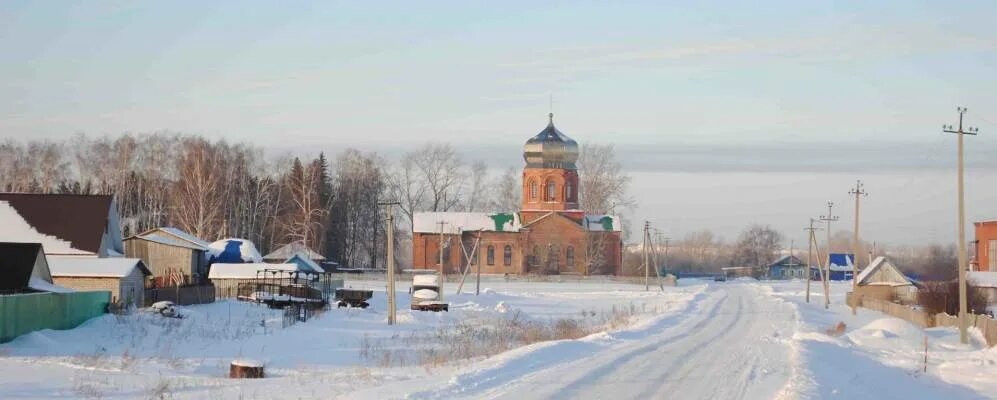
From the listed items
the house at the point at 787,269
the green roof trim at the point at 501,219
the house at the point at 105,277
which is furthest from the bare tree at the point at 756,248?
the house at the point at 105,277

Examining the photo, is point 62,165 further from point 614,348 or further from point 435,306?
point 614,348

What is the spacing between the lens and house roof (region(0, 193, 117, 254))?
158 ft

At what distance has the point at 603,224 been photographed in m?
95.9

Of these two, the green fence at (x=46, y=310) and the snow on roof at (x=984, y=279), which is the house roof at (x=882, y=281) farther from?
the green fence at (x=46, y=310)

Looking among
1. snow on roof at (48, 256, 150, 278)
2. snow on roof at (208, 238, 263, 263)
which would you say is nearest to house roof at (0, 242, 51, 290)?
snow on roof at (48, 256, 150, 278)

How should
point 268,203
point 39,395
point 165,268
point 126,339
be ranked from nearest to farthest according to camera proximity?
point 39,395
point 126,339
point 165,268
point 268,203

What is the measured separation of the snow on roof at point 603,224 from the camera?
95.7 metres

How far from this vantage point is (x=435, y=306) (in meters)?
51.6

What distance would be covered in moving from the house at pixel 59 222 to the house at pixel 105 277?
352 centimetres

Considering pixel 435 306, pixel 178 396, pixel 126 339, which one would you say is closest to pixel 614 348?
pixel 178 396

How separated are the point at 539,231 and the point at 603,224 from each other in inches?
218

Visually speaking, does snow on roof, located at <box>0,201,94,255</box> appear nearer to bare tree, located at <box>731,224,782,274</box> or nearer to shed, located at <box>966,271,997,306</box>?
shed, located at <box>966,271,997,306</box>

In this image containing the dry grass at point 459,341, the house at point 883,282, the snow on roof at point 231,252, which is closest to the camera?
the dry grass at point 459,341

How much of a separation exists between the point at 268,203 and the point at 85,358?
63980 mm
